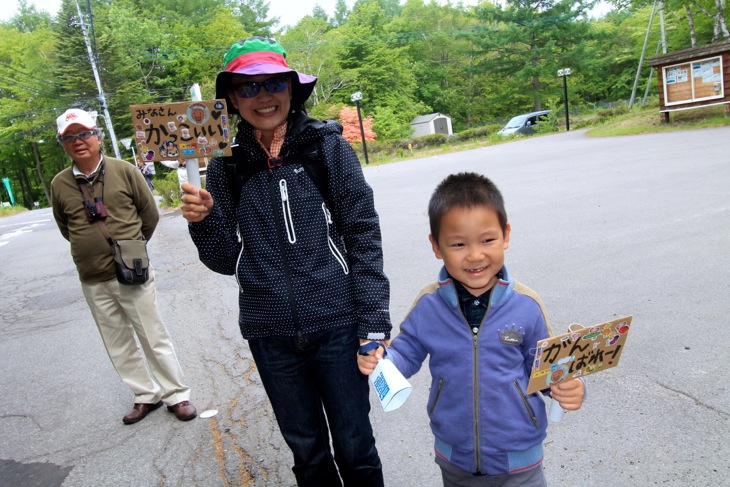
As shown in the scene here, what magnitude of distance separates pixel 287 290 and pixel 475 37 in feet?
164

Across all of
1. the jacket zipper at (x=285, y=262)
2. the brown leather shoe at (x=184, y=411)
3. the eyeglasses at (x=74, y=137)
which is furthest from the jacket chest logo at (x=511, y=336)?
the eyeglasses at (x=74, y=137)

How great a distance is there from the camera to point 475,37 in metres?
47.4

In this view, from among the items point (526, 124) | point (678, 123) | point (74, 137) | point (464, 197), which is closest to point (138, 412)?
point (74, 137)

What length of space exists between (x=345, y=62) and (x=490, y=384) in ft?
172

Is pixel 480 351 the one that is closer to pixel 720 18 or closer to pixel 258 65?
pixel 258 65

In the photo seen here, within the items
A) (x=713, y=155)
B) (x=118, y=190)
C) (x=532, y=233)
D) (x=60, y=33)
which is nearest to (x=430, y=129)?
(x=60, y=33)

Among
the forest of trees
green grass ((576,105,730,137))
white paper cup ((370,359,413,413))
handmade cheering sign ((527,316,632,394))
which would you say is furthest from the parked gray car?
white paper cup ((370,359,413,413))

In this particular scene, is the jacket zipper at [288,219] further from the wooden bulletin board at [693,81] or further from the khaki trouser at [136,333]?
the wooden bulletin board at [693,81]

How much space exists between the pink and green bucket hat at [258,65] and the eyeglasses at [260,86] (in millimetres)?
49

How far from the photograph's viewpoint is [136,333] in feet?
12.2

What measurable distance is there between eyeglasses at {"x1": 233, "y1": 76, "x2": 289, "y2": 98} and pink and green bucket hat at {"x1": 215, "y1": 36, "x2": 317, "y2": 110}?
5 cm

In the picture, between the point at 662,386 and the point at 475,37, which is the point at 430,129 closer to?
the point at 475,37

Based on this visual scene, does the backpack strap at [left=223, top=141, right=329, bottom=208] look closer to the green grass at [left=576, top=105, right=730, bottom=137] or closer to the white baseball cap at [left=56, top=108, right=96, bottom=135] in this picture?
the white baseball cap at [left=56, top=108, right=96, bottom=135]

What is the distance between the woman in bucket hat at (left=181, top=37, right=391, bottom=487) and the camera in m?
2.07
